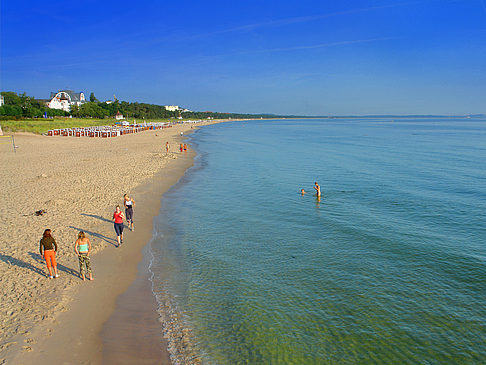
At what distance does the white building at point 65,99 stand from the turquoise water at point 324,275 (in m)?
133

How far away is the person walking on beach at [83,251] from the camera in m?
10.9

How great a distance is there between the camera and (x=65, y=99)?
14662 centimetres

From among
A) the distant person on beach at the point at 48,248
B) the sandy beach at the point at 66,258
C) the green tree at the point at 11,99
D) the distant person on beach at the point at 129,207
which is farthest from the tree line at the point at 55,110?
the distant person on beach at the point at 48,248

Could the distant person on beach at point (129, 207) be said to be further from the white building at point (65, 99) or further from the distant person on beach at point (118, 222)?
the white building at point (65, 99)

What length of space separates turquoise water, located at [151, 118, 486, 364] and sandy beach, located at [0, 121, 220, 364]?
1.55 metres

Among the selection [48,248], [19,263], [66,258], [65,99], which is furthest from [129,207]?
[65,99]

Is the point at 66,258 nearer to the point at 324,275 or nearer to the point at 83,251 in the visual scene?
the point at 83,251

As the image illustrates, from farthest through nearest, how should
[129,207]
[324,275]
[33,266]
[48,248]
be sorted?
[129,207] < [324,275] < [33,266] < [48,248]

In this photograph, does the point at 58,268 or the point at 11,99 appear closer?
the point at 58,268

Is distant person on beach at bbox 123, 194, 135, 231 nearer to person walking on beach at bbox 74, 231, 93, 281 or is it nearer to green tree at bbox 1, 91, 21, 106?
person walking on beach at bbox 74, 231, 93, 281

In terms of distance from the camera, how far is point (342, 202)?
75.5ft

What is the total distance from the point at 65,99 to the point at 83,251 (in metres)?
159

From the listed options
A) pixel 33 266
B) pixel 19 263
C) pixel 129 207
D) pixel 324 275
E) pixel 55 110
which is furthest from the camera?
pixel 55 110

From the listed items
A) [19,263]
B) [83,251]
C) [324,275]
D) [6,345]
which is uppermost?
[83,251]
